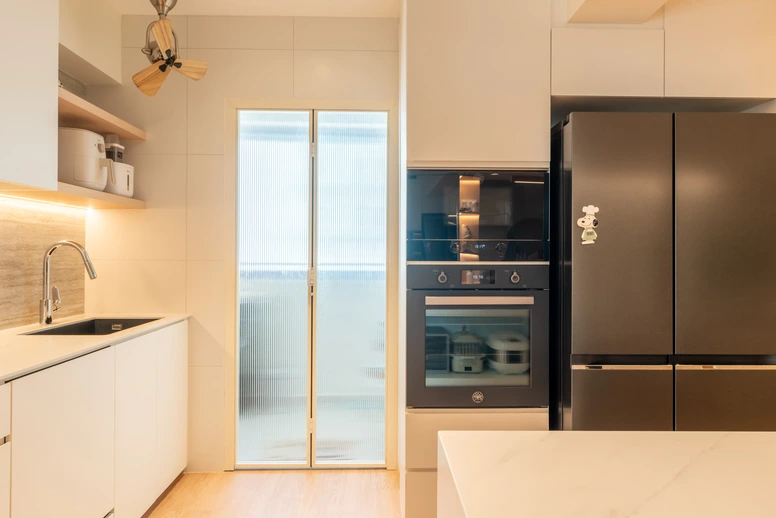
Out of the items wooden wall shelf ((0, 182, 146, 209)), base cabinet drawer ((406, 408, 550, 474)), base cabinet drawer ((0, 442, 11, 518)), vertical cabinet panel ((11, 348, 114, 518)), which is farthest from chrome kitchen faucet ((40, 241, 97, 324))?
base cabinet drawer ((406, 408, 550, 474))

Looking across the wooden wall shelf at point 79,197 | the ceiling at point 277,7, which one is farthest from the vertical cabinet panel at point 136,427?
the ceiling at point 277,7

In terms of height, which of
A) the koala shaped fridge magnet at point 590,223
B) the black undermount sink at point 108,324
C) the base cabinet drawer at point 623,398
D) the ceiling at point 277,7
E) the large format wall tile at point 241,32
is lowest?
the base cabinet drawer at point 623,398

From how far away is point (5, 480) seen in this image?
4.53 ft

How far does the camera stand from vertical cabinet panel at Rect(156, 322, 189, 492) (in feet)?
7.77

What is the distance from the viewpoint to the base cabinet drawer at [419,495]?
2012mm

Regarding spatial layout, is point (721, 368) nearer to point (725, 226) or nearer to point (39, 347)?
point (725, 226)

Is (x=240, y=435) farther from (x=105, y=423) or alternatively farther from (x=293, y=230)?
(x=293, y=230)

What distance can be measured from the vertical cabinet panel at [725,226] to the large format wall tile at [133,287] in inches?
100

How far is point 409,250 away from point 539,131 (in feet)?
2.46

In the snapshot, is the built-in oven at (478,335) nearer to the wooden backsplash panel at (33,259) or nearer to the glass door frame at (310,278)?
the glass door frame at (310,278)

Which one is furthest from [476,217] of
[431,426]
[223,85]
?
[223,85]

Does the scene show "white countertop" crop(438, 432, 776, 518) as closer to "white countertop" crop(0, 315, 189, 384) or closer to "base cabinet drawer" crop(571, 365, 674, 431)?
"base cabinet drawer" crop(571, 365, 674, 431)

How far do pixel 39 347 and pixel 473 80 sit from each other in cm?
196

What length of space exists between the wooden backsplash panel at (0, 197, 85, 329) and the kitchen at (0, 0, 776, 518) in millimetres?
12
